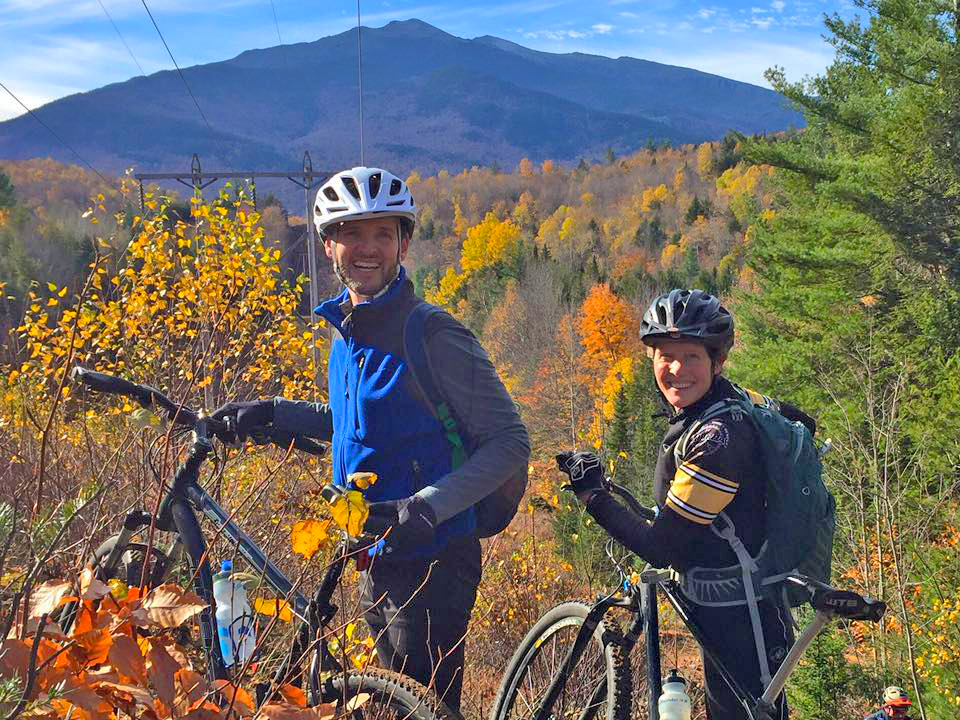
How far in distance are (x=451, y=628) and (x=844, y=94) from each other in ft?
75.9

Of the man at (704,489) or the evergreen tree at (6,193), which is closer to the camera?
the man at (704,489)

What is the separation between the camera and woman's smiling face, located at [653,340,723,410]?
2805 mm

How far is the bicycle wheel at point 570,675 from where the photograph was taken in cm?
284

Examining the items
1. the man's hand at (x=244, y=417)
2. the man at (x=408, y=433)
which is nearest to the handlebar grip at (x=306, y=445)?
the man's hand at (x=244, y=417)

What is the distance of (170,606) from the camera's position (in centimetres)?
156

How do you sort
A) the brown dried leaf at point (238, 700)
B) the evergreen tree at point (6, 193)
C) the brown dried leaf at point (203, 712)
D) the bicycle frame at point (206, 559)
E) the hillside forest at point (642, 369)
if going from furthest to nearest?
the evergreen tree at point (6, 193), the hillside forest at point (642, 369), the bicycle frame at point (206, 559), the brown dried leaf at point (238, 700), the brown dried leaf at point (203, 712)

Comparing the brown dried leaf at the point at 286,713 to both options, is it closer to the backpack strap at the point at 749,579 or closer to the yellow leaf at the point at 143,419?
the yellow leaf at the point at 143,419

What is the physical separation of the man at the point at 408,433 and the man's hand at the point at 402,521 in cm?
12

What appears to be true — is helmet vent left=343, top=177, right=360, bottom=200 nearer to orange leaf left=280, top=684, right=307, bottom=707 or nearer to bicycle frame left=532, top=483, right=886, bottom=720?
bicycle frame left=532, top=483, right=886, bottom=720

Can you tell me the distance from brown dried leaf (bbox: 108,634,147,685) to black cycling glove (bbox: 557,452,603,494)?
146cm

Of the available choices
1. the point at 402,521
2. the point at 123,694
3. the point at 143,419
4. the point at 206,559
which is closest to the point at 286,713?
the point at 123,694

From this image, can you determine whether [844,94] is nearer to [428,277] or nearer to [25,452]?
[25,452]

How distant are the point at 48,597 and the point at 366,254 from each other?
1470 millimetres

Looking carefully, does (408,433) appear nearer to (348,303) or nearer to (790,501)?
(348,303)
